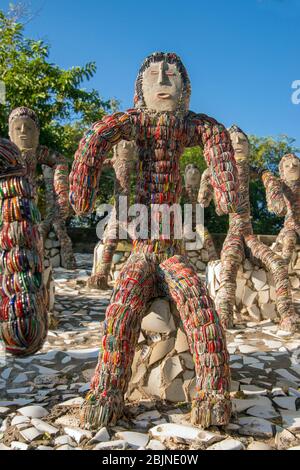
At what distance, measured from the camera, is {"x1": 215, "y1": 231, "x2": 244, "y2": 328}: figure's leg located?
208 inches

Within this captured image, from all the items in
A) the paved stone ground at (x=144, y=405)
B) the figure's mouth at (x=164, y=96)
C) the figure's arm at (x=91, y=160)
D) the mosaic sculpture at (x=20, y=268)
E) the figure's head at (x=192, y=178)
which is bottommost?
the paved stone ground at (x=144, y=405)

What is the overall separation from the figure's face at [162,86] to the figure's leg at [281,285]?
2788mm

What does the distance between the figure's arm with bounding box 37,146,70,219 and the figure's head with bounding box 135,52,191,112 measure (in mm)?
2687

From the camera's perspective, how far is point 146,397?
3135mm

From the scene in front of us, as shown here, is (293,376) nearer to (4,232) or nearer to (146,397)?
(146,397)

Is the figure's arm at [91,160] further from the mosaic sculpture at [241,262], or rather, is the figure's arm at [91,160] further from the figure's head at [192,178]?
the figure's head at [192,178]

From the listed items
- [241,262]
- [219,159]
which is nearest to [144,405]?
[219,159]

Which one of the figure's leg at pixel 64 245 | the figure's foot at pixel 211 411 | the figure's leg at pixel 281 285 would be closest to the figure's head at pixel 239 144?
the figure's leg at pixel 281 285

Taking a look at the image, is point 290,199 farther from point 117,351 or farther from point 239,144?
point 117,351

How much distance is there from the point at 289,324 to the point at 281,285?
1.51ft

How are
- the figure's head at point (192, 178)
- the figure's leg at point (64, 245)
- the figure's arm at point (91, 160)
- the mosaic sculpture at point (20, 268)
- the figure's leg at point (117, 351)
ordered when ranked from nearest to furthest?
the mosaic sculpture at point (20, 268)
the figure's leg at point (117, 351)
the figure's arm at point (91, 160)
the figure's leg at point (64, 245)
the figure's head at point (192, 178)

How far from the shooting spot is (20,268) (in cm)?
191

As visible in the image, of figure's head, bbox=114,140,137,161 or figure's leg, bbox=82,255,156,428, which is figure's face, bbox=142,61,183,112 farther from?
figure's head, bbox=114,140,137,161

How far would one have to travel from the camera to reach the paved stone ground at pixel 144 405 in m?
2.58
